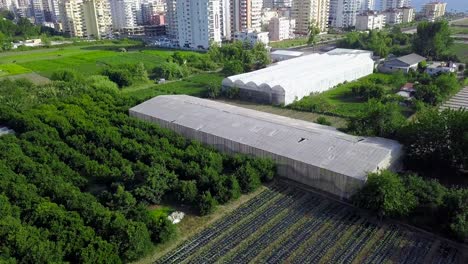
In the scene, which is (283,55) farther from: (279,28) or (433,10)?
(433,10)

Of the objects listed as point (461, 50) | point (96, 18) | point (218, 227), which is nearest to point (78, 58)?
point (96, 18)

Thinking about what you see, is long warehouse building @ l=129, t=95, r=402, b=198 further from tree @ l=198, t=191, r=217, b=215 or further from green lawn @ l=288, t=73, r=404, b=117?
green lawn @ l=288, t=73, r=404, b=117

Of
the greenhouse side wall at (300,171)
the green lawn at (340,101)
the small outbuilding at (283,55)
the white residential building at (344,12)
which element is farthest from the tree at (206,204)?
the white residential building at (344,12)

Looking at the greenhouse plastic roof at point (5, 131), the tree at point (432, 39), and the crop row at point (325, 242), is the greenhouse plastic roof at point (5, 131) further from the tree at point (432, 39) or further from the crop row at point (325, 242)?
the tree at point (432, 39)

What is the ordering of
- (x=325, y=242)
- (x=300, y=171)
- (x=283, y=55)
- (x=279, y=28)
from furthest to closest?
(x=279, y=28) < (x=283, y=55) < (x=300, y=171) < (x=325, y=242)

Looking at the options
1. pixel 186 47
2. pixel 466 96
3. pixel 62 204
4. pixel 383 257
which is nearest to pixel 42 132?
pixel 62 204
